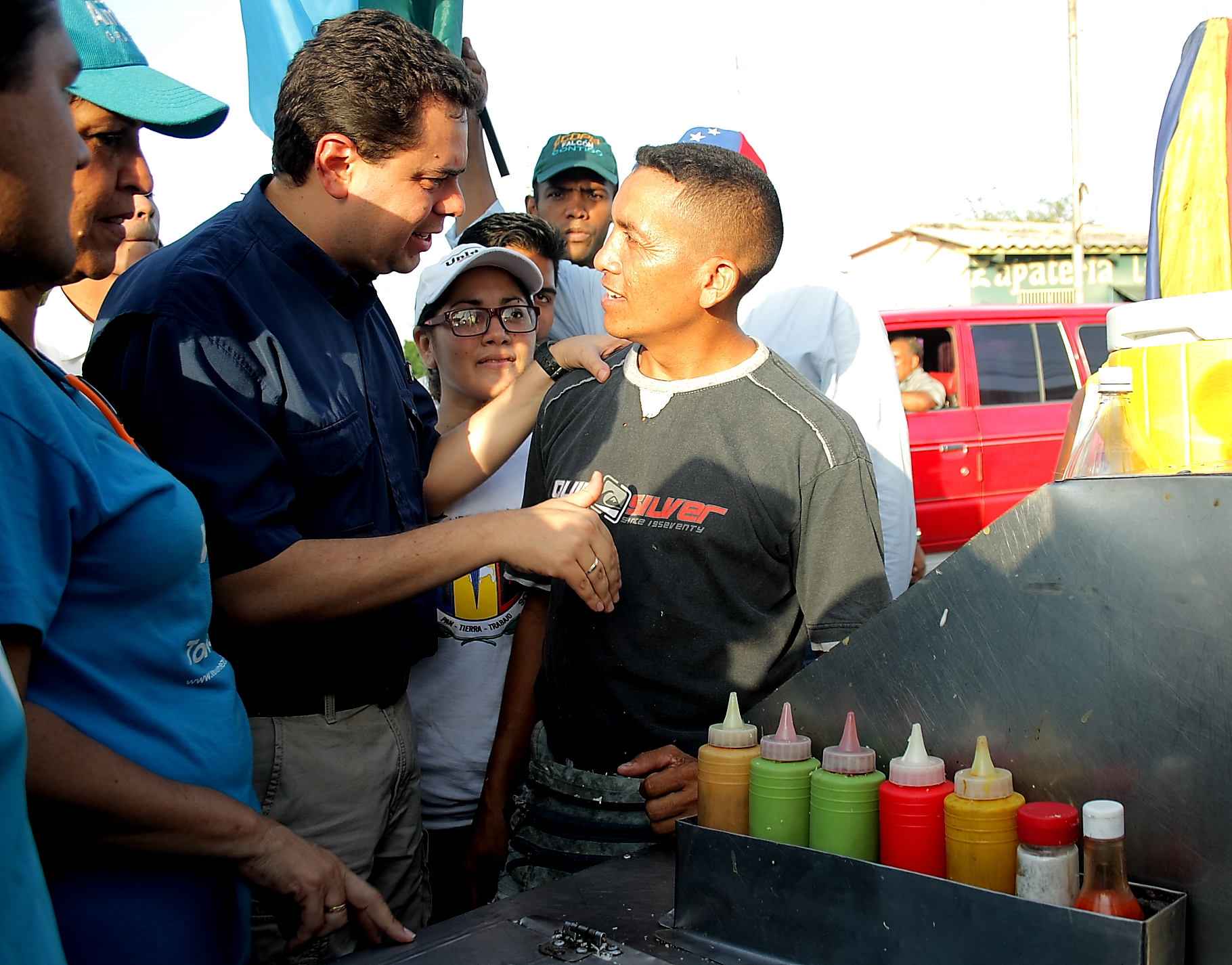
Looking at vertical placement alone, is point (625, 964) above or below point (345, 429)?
below

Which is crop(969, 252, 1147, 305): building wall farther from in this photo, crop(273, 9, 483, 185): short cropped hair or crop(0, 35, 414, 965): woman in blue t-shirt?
crop(0, 35, 414, 965): woman in blue t-shirt

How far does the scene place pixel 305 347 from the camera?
1.79 meters

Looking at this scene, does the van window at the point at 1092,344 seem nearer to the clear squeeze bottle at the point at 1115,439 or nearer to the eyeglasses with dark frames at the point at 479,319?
the eyeglasses with dark frames at the point at 479,319

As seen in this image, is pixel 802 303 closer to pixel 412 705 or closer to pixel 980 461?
pixel 412 705

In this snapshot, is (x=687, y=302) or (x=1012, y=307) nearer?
(x=687, y=302)

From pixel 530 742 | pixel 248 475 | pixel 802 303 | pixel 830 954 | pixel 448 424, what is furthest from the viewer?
pixel 802 303

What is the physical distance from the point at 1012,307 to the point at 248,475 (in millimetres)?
7519

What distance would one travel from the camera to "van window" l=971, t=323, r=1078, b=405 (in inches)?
299

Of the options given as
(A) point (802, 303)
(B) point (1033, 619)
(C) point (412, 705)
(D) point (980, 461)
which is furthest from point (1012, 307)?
(B) point (1033, 619)

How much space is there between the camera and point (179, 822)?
1238 millimetres

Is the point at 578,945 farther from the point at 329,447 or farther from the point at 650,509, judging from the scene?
the point at 329,447

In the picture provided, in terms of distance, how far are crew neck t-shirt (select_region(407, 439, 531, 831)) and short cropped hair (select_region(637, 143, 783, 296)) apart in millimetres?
868

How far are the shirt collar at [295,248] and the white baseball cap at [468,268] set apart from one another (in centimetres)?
62

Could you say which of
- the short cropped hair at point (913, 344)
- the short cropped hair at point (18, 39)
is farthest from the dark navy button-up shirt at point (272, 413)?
the short cropped hair at point (913, 344)
